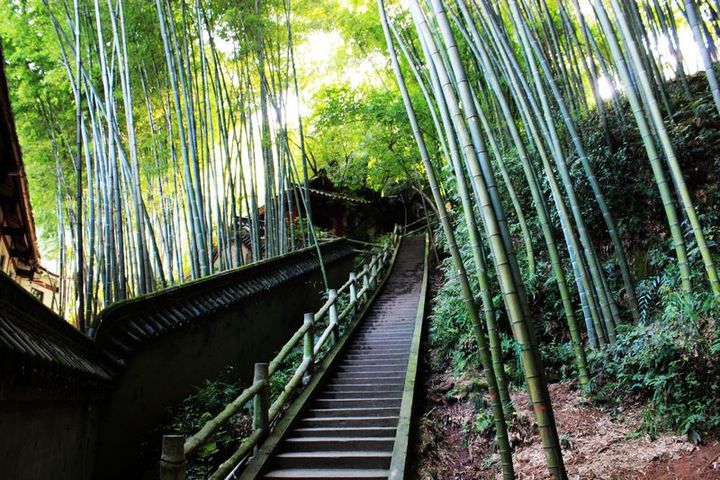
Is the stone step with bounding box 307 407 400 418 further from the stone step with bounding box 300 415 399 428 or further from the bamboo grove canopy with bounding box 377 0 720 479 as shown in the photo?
the bamboo grove canopy with bounding box 377 0 720 479

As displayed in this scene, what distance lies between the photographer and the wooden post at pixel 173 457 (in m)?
2.31

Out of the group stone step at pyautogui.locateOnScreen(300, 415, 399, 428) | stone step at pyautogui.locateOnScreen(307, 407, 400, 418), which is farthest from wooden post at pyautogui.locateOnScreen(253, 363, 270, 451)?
stone step at pyautogui.locateOnScreen(307, 407, 400, 418)

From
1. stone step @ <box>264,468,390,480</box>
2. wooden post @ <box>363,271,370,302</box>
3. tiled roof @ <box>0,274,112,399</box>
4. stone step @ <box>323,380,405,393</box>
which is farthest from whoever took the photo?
wooden post @ <box>363,271,370,302</box>

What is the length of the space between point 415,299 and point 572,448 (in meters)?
5.86

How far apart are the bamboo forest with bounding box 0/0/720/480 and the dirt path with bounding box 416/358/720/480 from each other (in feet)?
0.06

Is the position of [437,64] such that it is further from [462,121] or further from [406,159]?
[406,159]

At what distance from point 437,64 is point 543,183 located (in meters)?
3.53

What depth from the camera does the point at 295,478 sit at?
10.4 feet

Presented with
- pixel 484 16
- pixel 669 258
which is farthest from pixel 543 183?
pixel 484 16

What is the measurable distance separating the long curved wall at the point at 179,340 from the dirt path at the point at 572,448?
7.48 feet

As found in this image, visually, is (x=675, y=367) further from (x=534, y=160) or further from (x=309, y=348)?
(x=309, y=348)

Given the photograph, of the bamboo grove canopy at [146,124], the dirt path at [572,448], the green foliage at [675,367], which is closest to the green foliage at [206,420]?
the bamboo grove canopy at [146,124]

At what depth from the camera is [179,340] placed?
14.3 ft

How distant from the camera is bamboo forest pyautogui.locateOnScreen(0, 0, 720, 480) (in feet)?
8.14
